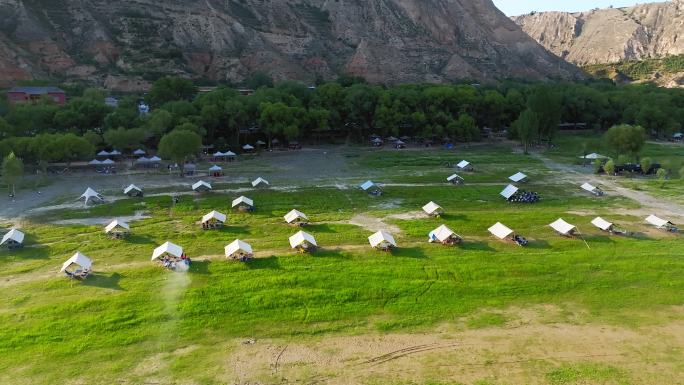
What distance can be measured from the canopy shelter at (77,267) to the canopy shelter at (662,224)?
40.2 meters

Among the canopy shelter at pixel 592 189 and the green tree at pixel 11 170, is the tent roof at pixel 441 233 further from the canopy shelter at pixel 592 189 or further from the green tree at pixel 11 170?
the green tree at pixel 11 170

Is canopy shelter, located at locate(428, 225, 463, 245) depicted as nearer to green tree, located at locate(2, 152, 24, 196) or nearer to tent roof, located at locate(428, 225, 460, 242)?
tent roof, located at locate(428, 225, 460, 242)

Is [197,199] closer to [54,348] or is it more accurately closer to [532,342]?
[54,348]

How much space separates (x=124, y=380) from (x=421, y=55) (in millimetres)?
138455

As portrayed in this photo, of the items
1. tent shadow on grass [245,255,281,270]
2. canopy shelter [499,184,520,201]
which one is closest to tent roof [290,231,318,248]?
tent shadow on grass [245,255,281,270]

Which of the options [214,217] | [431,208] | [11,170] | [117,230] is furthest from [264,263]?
[11,170]

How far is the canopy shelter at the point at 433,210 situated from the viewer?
4072 cm

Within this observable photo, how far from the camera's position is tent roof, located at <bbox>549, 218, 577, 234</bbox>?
35656mm

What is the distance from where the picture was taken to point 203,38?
12256 centimetres

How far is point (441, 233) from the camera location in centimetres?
A: 3472

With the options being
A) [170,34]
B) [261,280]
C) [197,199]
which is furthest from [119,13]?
[261,280]

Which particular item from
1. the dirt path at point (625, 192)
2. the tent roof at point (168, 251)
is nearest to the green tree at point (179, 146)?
the tent roof at point (168, 251)

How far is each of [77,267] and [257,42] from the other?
107 meters

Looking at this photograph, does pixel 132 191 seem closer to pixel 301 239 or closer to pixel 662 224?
pixel 301 239
